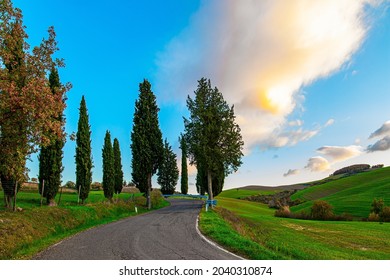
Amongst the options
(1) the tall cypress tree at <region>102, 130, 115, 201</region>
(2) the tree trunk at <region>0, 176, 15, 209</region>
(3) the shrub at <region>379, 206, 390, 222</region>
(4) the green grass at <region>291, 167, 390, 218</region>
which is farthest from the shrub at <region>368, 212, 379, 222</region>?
(2) the tree trunk at <region>0, 176, 15, 209</region>

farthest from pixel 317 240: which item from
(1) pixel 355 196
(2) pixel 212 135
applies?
(1) pixel 355 196

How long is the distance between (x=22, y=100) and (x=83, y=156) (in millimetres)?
28248

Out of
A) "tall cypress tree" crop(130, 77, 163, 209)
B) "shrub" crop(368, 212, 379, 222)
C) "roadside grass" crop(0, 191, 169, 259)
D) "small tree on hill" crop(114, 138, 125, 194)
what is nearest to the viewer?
"roadside grass" crop(0, 191, 169, 259)

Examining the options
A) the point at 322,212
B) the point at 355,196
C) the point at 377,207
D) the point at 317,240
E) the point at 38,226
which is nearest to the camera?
the point at 38,226

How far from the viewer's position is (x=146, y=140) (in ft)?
125

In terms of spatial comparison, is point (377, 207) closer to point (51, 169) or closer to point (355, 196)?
point (355, 196)

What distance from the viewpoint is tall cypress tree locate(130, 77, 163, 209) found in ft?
124

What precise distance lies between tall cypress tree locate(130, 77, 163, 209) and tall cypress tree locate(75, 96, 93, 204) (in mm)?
7145

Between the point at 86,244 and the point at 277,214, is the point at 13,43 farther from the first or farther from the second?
the point at 277,214

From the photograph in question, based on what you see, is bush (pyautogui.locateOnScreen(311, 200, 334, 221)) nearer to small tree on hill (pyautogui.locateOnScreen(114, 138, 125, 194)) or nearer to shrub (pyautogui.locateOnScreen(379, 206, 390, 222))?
shrub (pyautogui.locateOnScreen(379, 206, 390, 222))

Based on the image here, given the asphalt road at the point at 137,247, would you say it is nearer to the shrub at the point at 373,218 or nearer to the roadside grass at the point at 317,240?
the roadside grass at the point at 317,240

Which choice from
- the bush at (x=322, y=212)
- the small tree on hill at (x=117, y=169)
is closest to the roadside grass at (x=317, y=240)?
the bush at (x=322, y=212)

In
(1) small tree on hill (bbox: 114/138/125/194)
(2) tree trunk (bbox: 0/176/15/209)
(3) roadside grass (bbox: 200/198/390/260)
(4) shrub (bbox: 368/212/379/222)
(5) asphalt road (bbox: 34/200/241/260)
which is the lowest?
(4) shrub (bbox: 368/212/379/222)
